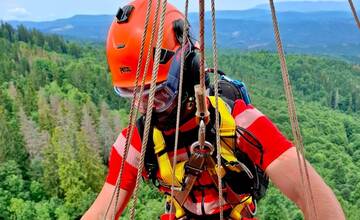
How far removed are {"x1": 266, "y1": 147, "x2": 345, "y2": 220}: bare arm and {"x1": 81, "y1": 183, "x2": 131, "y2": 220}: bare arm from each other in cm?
57

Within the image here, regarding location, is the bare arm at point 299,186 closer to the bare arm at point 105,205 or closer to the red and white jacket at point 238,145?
the red and white jacket at point 238,145

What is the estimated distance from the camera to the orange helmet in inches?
68.7

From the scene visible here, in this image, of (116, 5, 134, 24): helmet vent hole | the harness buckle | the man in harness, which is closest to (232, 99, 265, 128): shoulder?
the man in harness

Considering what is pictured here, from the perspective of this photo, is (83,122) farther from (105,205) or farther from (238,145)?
(238,145)

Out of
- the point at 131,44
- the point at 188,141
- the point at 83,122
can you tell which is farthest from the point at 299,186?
the point at 83,122

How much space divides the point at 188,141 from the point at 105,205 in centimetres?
38

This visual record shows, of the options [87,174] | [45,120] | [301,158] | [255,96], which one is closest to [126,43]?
[301,158]

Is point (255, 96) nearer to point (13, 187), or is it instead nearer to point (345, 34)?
point (13, 187)

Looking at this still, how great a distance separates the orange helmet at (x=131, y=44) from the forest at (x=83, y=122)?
2056cm

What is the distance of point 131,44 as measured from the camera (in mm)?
1741

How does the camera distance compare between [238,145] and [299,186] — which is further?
[238,145]

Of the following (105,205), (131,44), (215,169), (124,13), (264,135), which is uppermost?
(124,13)

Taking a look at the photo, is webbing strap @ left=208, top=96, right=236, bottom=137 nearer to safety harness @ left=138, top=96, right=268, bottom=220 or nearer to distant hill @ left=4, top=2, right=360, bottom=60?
safety harness @ left=138, top=96, right=268, bottom=220

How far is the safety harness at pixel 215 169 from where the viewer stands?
168 cm
